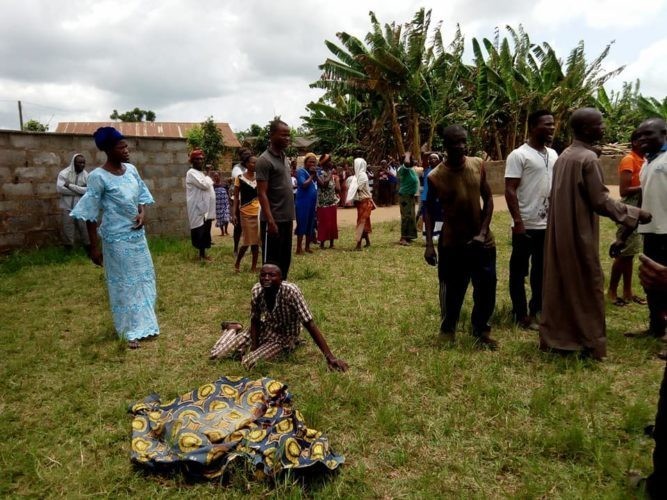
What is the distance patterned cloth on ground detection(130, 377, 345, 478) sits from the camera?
2.65 metres

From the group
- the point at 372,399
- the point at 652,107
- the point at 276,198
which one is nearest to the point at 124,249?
the point at 276,198

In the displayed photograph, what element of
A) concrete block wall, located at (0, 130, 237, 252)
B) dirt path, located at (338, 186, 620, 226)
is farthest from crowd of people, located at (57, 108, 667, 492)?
dirt path, located at (338, 186, 620, 226)

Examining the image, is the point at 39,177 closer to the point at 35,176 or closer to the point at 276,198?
the point at 35,176

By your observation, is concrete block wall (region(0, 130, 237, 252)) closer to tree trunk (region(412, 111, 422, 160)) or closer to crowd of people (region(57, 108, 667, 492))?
crowd of people (region(57, 108, 667, 492))

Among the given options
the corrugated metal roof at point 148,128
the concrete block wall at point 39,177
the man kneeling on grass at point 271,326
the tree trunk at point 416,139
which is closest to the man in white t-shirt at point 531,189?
the man kneeling on grass at point 271,326

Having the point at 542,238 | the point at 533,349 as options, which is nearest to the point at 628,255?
the point at 542,238

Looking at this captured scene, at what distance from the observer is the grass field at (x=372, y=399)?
264 centimetres

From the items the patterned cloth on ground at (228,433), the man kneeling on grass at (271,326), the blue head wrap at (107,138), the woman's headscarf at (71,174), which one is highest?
the blue head wrap at (107,138)

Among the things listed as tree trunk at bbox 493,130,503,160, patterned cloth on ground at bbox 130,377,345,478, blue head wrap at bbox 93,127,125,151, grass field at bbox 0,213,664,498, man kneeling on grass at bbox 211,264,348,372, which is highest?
tree trunk at bbox 493,130,503,160

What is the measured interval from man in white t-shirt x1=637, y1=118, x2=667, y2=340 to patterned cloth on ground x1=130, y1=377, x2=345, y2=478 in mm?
3170

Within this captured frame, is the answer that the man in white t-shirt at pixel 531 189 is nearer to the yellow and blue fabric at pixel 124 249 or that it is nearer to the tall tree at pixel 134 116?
the yellow and blue fabric at pixel 124 249

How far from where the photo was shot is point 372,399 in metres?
3.43

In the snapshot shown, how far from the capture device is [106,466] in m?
2.81

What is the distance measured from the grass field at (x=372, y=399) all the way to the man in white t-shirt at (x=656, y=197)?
1.00 ft
